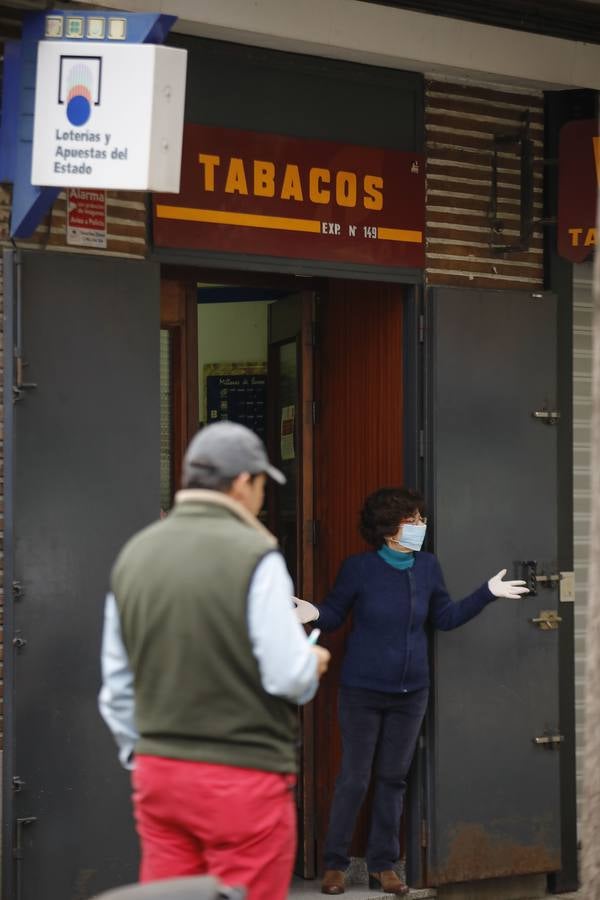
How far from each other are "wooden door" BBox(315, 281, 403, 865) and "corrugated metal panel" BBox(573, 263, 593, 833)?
3.34ft

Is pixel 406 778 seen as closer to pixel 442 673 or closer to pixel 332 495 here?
pixel 442 673

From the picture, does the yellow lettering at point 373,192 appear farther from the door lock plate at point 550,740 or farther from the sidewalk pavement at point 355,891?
the sidewalk pavement at point 355,891

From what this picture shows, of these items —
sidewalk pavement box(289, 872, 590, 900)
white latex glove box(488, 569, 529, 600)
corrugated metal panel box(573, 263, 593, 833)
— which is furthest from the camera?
corrugated metal panel box(573, 263, 593, 833)

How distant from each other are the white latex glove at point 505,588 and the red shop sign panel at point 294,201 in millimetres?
1544

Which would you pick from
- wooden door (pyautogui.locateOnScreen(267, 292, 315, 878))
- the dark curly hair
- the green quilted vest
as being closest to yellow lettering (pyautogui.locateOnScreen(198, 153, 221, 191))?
wooden door (pyautogui.locateOnScreen(267, 292, 315, 878))

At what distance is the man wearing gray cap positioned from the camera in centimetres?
392

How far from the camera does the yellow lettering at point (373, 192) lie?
714 centimetres

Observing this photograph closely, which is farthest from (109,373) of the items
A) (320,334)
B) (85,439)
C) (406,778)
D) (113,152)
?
(406,778)

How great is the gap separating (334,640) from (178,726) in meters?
3.77

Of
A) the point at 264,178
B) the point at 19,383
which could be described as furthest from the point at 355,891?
the point at 264,178

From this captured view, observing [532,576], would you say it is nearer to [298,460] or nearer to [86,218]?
[298,460]

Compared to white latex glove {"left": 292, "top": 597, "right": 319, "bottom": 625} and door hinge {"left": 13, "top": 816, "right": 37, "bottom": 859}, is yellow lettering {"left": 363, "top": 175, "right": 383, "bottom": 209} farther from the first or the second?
door hinge {"left": 13, "top": 816, "right": 37, "bottom": 859}

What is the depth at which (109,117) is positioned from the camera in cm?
561

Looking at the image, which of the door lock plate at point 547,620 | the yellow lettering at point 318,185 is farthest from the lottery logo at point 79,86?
the door lock plate at point 547,620
